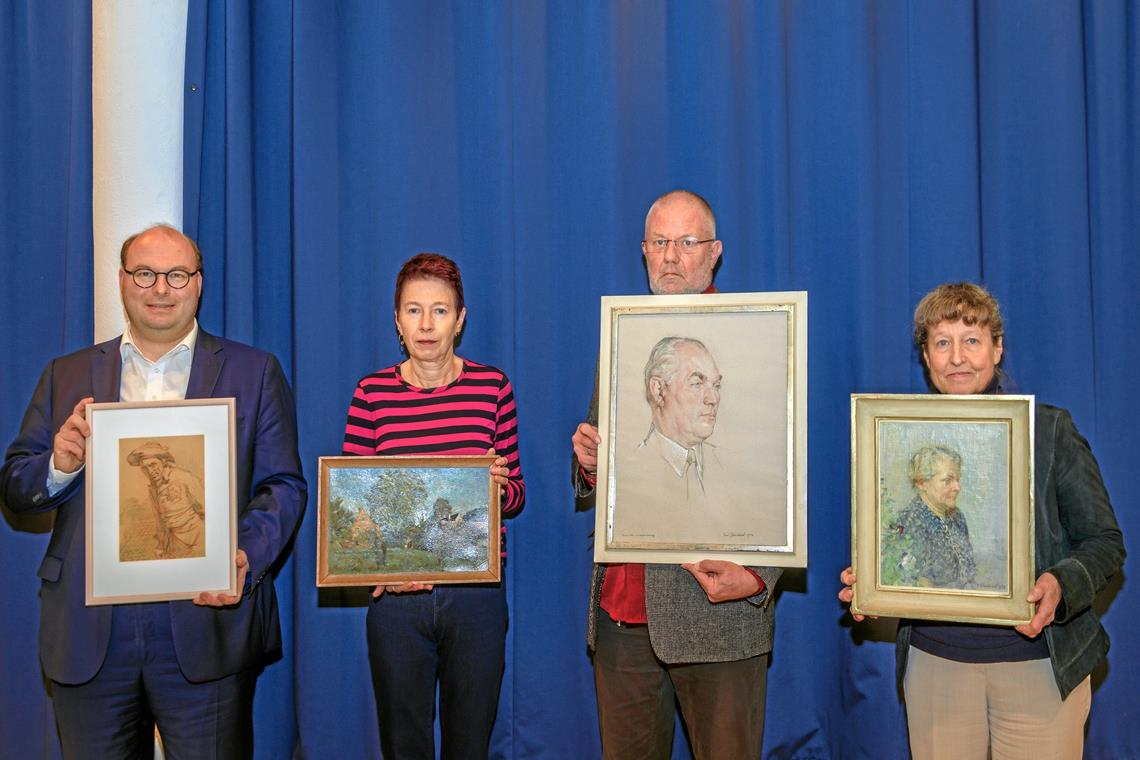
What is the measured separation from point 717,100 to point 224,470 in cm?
218

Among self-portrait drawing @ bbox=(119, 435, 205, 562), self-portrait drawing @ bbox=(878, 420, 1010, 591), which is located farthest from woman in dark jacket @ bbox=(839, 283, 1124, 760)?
self-portrait drawing @ bbox=(119, 435, 205, 562)

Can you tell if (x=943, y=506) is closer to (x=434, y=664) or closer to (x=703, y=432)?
(x=703, y=432)

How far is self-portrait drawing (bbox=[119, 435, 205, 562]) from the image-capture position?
2.35 meters

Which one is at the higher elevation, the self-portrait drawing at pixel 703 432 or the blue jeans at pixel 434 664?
the self-portrait drawing at pixel 703 432

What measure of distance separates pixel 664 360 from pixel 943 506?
30.0 inches

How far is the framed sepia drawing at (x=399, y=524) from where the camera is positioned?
2439mm

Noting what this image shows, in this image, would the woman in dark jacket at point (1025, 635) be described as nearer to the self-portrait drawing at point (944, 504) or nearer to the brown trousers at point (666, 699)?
the self-portrait drawing at point (944, 504)

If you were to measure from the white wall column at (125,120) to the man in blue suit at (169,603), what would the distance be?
1.01 m

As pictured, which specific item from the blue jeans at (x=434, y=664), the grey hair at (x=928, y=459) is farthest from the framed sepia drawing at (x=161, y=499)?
the grey hair at (x=928, y=459)

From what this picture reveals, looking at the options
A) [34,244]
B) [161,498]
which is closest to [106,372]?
[161,498]

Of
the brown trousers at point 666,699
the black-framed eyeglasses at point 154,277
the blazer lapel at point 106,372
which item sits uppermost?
the black-framed eyeglasses at point 154,277

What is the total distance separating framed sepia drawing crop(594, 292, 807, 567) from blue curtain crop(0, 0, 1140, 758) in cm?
104

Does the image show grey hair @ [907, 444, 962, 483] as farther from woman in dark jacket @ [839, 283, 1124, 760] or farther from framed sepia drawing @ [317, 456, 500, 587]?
framed sepia drawing @ [317, 456, 500, 587]

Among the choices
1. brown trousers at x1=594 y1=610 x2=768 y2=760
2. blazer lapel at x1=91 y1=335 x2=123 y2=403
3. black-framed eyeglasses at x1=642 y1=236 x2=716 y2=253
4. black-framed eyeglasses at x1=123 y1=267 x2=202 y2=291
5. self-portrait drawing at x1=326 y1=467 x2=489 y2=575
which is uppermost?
black-framed eyeglasses at x1=642 y1=236 x2=716 y2=253
